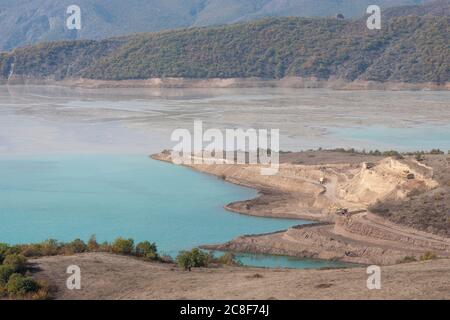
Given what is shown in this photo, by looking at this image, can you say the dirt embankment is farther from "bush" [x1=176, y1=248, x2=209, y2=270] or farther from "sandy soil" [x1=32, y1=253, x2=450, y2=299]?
"sandy soil" [x1=32, y1=253, x2=450, y2=299]

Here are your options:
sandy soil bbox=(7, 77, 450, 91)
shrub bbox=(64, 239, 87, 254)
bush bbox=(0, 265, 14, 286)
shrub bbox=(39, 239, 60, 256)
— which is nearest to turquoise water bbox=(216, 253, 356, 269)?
shrub bbox=(64, 239, 87, 254)

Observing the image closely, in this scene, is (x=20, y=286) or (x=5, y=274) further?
(x=5, y=274)

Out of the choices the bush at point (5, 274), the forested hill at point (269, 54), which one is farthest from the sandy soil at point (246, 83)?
the bush at point (5, 274)

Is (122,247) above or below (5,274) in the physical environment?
below

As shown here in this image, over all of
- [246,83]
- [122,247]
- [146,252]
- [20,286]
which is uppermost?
[246,83]

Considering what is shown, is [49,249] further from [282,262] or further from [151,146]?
[151,146]

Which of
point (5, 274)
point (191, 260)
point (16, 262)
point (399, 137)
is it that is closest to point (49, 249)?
point (191, 260)
